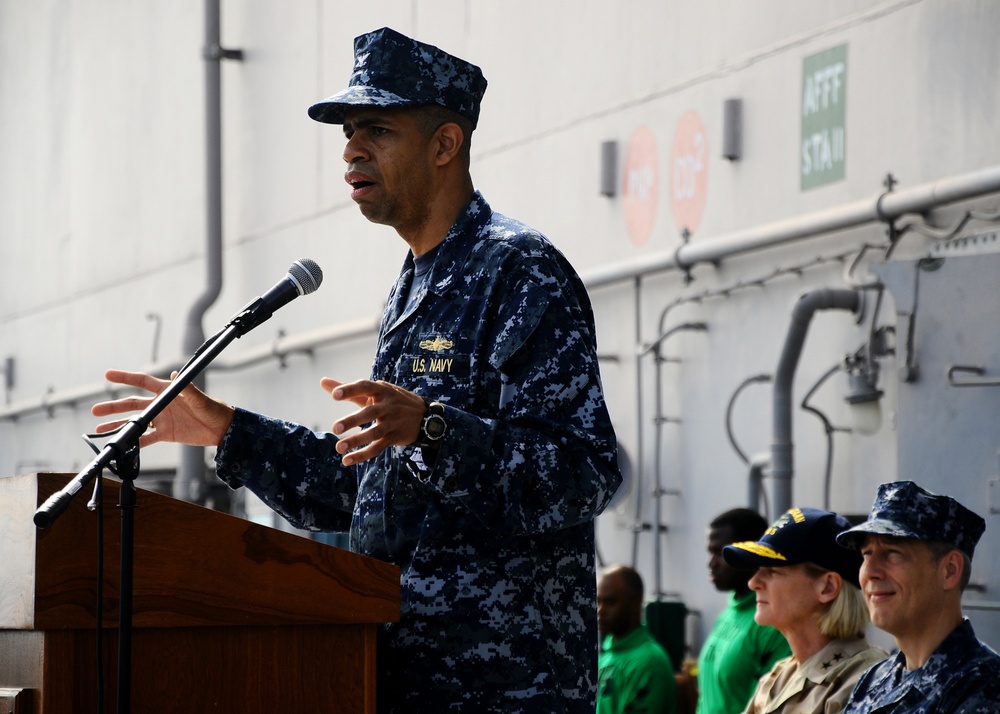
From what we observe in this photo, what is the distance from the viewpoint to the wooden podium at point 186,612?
1.92m

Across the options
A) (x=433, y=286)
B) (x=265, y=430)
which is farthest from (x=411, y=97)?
(x=265, y=430)

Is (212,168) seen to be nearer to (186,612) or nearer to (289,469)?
(289,469)

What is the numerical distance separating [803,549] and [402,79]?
6.78ft

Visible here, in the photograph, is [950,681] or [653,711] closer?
[950,681]

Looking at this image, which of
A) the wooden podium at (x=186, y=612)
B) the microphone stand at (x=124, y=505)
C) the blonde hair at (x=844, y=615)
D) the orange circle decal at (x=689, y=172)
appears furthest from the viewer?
the orange circle decal at (x=689, y=172)

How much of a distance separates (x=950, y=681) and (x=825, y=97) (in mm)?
3226

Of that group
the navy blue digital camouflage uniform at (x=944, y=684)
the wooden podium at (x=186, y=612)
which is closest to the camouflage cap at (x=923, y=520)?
the navy blue digital camouflage uniform at (x=944, y=684)

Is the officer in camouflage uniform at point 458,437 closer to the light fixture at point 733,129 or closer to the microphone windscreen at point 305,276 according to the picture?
the microphone windscreen at point 305,276

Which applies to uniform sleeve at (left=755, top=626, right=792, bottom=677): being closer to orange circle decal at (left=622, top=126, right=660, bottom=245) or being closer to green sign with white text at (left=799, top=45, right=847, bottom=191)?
green sign with white text at (left=799, top=45, right=847, bottom=191)

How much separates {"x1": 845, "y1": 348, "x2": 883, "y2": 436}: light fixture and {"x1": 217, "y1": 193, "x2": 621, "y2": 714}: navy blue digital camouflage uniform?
131 inches

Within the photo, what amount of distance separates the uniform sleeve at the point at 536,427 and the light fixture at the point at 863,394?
3.35m

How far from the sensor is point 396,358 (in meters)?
2.43

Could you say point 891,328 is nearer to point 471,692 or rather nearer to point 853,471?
point 853,471

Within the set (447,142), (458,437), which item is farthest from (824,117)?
(458,437)
